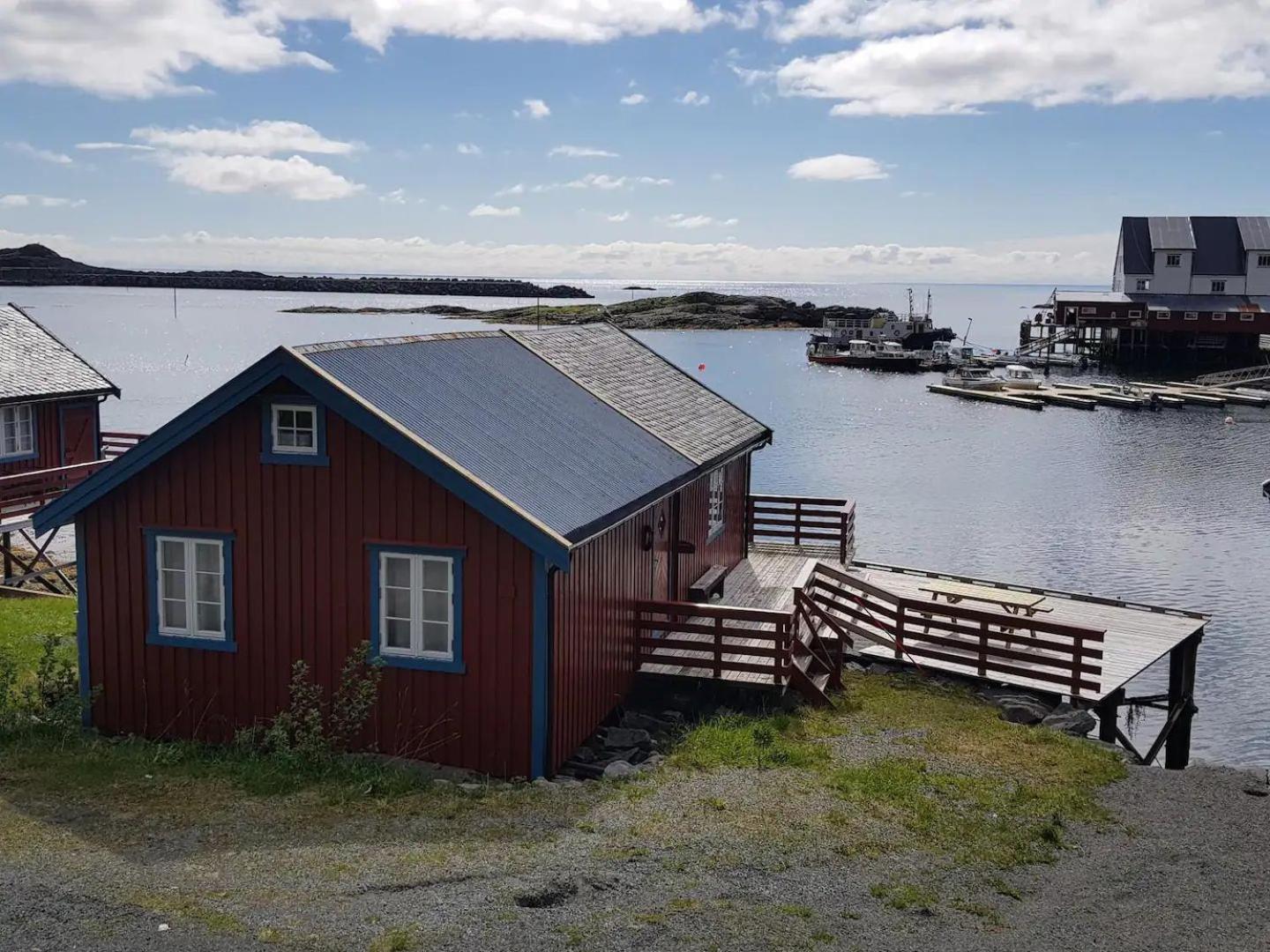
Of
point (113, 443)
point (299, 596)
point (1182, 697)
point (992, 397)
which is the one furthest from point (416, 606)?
point (992, 397)

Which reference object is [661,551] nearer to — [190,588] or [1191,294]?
[190,588]

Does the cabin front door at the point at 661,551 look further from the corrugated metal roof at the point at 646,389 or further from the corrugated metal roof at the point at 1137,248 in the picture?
the corrugated metal roof at the point at 1137,248

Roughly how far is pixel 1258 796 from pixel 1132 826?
7.41ft

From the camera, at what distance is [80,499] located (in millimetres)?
15359

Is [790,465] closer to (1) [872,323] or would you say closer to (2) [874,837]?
(2) [874,837]

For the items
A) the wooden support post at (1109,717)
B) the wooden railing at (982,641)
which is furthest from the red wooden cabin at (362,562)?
the wooden support post at (1109,717)

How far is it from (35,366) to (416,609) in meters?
21.2

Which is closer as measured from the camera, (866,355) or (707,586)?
(707,586)

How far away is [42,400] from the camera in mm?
29641

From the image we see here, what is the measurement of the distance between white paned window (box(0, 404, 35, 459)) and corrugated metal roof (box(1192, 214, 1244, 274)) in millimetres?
99285

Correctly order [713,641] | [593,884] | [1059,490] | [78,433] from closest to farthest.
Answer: [593,884]
[713,641]
[78,433]
[1059,490]

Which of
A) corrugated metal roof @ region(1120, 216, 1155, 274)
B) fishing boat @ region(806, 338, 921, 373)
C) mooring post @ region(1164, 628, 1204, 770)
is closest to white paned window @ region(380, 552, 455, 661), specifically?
mooring post @ region(1164, 628, 1204, 770)

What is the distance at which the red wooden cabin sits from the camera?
14.2m

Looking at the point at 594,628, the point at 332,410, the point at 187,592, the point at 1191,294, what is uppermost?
the point at 1191,294
